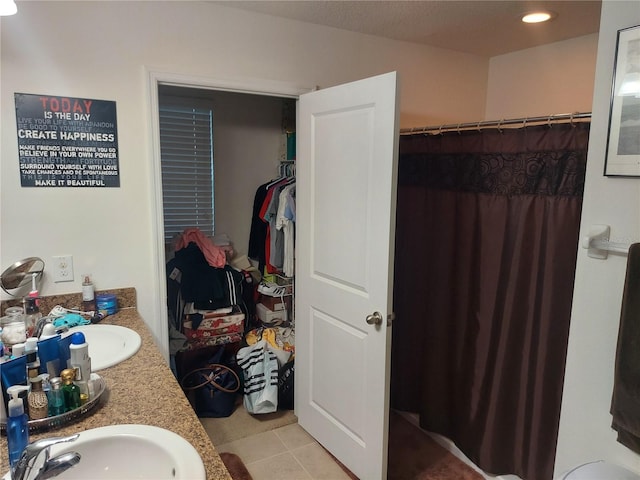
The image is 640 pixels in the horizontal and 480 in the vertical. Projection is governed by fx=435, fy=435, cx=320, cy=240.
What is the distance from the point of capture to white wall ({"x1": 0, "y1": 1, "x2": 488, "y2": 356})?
1.76 metres

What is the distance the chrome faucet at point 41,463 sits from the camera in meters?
0.83

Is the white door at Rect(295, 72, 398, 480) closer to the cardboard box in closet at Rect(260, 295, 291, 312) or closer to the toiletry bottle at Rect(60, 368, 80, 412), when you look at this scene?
the cardboard box in closet at Rect(260, 295, 291, 312)

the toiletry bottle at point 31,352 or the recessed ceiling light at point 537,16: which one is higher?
the recessed ceiling light at point 537,16

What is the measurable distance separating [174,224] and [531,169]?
2447mm

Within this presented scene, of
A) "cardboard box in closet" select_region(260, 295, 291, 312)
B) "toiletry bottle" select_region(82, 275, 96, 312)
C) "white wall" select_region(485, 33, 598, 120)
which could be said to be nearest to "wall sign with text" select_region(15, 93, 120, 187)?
"toiletry bottle" select_region(82, 275, 96, 312)

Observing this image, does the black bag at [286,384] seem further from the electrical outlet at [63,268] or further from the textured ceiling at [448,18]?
the textured ceiling at [448,18]

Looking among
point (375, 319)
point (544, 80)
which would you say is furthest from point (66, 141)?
point (544, 80)

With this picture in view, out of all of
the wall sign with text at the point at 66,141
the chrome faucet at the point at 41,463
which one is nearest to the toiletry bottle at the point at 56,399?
the chrome faucet at the point at 41,463

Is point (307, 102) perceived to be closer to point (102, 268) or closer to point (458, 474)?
point (102, 268)

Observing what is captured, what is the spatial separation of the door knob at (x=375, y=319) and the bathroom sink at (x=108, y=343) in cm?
93

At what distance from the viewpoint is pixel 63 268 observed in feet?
6.25

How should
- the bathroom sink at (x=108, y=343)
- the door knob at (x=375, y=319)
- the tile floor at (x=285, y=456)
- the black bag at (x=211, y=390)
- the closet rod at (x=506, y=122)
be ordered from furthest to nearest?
the black bag at (x=211, y=390) → the tile floor at (x=285, y=456) → the door knob at (x=375, y=319) → the closet rod at (x=506, y=122) → the bathroom sink at (x=108, y=343)

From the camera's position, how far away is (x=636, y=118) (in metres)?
1.23

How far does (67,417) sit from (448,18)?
2.31 metres
